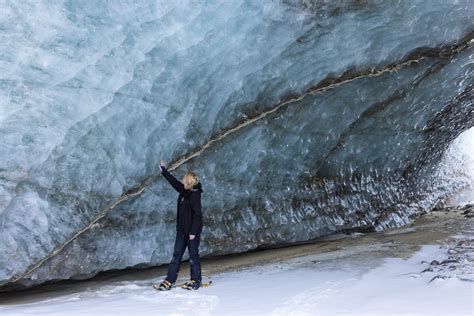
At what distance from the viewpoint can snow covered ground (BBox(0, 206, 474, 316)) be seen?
360cm

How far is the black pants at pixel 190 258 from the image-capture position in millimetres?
4477

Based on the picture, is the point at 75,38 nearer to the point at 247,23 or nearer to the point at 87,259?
the point at 247,23

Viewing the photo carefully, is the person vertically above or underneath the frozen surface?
above

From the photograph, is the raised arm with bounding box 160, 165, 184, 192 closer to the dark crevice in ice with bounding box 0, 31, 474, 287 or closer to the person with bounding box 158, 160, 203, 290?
the person with bounding box 158, 160, 203, 290

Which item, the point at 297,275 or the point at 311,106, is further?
the point at 311,106

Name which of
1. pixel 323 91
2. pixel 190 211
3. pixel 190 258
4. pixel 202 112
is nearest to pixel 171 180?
pixel 190 211

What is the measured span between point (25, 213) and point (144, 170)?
110 cm

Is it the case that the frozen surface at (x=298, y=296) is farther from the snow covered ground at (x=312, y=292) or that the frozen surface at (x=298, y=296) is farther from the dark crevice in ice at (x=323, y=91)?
the dark crevice in ice at (x=323, y=91)

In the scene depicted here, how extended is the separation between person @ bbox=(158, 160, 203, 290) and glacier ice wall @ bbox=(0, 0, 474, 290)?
777 mm

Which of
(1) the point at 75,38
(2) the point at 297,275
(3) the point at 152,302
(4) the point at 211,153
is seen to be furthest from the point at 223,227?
(1) the point at 75,38

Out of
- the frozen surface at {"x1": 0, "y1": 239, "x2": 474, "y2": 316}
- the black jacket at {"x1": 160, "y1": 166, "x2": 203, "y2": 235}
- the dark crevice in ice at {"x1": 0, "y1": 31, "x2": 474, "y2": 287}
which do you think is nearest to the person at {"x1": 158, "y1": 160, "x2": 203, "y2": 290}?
the black jacket at {"x1": 160, "y1": 166, "x2": 203, "y2": 235}

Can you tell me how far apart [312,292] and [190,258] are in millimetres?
1021

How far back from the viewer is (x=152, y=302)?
13.3 feet

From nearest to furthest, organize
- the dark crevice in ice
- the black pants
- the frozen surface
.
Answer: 1. the frozen surface
2. the black pants
3. the dark crevice in ice
